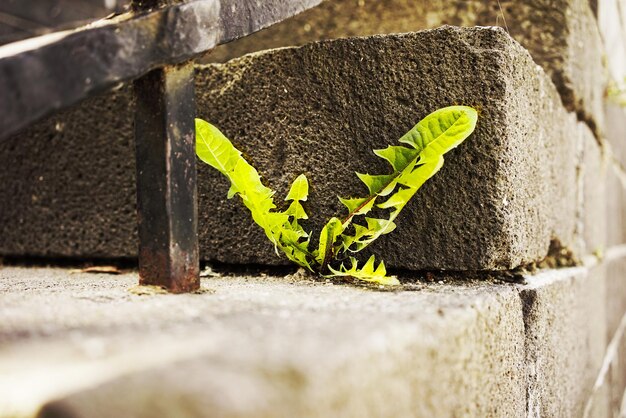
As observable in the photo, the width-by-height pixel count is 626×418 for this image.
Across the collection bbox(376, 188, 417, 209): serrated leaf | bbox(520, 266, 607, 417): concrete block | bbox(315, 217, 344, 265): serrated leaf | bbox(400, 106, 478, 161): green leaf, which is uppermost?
bbox(400, 106, 478, 161): green leaf

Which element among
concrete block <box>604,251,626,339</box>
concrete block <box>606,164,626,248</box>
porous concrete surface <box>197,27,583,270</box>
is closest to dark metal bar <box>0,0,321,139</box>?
porous concrete surface <box>197,27,583,270</box>

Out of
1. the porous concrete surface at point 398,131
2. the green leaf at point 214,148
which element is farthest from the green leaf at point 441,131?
the green leaf at point 214,148

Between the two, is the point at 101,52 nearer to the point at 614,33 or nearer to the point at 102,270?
the point at 102,270

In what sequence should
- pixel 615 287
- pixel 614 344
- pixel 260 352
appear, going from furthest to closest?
pixel 615 287 → pixel 614 344 → pixel 260 352

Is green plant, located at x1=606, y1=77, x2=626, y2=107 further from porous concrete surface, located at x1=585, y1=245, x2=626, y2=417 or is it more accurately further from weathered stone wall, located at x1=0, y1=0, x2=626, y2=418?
porous concrete surface, located at x1=585, y1=245, x2=626, y2=417

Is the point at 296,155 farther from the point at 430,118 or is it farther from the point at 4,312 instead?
the point at 4,312

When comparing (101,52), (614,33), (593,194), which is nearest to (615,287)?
(593,194)

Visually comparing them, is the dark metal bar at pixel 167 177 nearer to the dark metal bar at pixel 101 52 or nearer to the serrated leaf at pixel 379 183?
the dark metal bar at pixel 101 52
